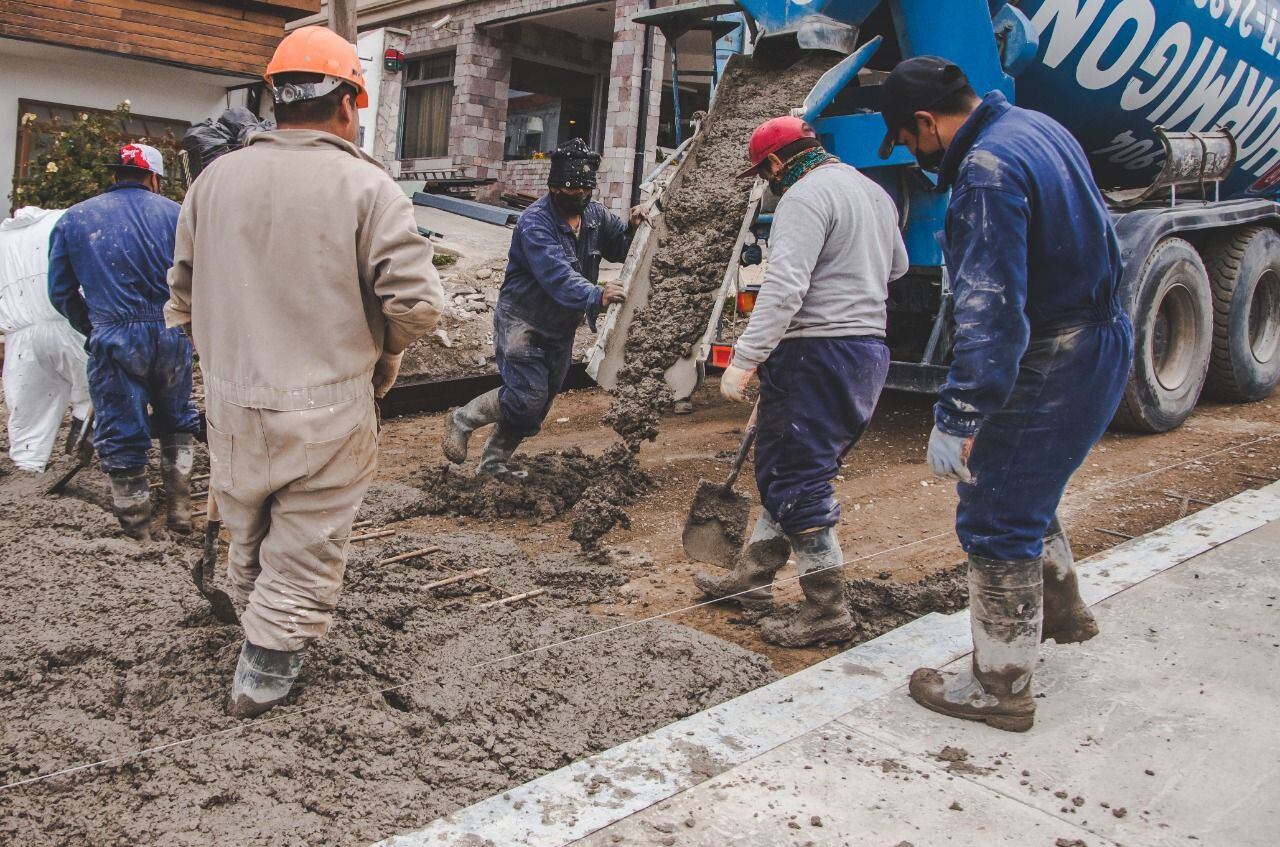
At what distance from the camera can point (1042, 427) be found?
2.81 m

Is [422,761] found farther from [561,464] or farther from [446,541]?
[561,464]

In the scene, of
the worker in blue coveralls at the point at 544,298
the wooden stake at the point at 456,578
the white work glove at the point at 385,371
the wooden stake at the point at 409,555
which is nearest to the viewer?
the white work glove at the point at 385,371

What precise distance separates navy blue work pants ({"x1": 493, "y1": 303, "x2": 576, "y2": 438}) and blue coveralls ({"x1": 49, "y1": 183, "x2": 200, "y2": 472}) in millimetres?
1652

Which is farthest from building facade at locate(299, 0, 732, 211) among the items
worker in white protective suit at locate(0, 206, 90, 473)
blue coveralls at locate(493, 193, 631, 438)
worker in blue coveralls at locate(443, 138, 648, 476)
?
worker in white protective suit at locate(0, 206, 90, 473)

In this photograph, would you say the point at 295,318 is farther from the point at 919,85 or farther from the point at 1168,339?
the point at 1168,339

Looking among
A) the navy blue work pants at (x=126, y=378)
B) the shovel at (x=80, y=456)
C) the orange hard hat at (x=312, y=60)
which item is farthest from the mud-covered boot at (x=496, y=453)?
the orange hard hat at (x=312, y=60)

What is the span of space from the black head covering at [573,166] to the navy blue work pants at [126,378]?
2.09 m

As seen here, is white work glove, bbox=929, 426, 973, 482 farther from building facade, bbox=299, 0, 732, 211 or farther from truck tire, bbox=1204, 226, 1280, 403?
building facade, bbox=299, 0, 732, 211

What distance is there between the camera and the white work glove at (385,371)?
122 inches

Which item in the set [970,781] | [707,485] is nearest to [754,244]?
[707,485]

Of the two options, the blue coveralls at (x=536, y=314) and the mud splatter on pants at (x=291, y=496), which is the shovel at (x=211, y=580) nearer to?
the mud splatter on pants at (x=291, y=496)

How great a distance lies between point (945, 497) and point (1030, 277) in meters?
2.95

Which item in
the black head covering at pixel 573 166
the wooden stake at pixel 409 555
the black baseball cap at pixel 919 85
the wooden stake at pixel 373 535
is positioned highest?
the black baseball cap at pixel 919 85

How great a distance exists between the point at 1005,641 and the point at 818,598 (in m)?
0.87
